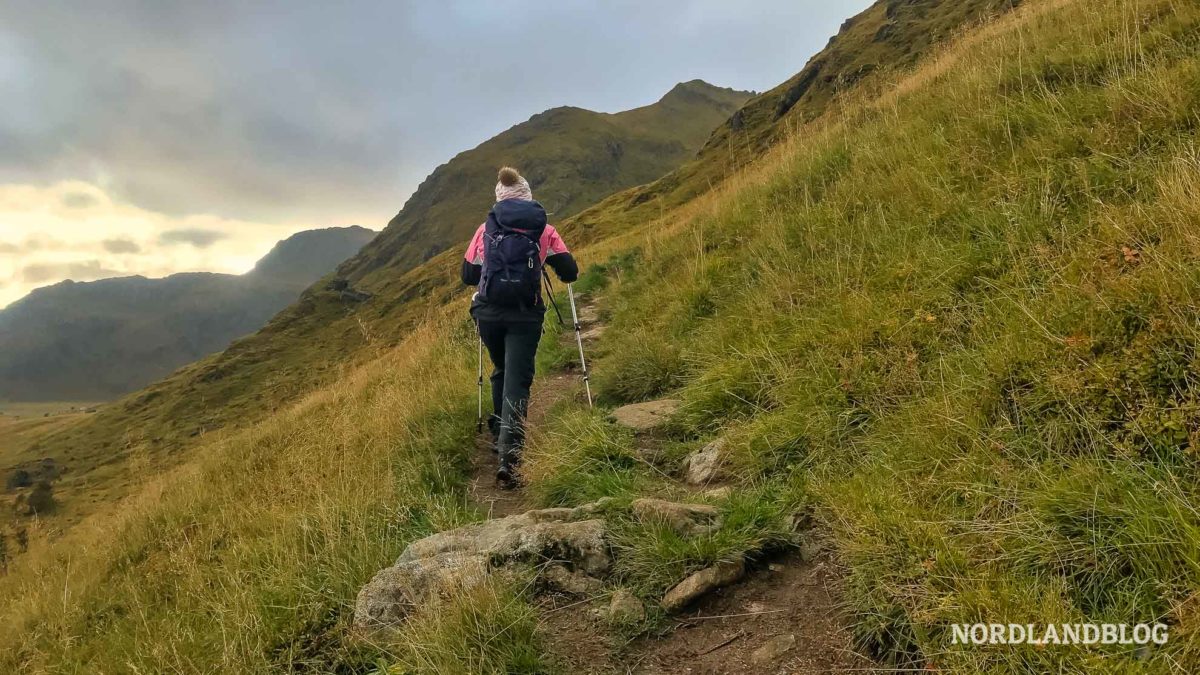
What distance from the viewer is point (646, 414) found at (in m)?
5.64

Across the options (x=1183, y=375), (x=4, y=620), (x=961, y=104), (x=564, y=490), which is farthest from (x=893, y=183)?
(x=4, y=620)

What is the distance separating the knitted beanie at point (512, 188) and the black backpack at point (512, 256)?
0.19 metres

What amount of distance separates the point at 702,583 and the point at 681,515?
0.44 meters

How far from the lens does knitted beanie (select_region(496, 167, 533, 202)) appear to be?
20.4ft

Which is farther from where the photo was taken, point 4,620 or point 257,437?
point 257,437

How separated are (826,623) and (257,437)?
1124cm

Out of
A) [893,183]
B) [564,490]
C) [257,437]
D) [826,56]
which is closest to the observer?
[564,490]

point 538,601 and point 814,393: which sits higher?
point 814,393

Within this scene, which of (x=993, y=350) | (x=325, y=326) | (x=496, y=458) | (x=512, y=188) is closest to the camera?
(x=993, y=350)

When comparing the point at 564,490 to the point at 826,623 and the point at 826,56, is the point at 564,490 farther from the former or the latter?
the point at 826,56

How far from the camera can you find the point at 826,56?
261 feet

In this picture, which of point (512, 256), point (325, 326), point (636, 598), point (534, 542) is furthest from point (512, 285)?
point (325, 326)

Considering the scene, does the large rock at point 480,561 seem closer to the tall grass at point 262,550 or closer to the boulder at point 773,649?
the tall grass at point 262,550

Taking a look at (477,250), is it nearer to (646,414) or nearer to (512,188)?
(512,188)
